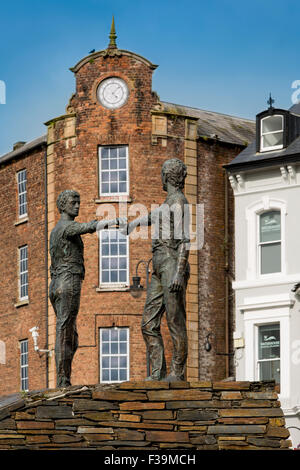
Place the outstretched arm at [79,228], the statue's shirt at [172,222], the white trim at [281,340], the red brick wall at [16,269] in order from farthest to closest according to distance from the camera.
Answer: the red brick wall at [16,269]
the white trim at [281,340]
the outstretched arm at [79,228]
the statue's shirt at [172,222]

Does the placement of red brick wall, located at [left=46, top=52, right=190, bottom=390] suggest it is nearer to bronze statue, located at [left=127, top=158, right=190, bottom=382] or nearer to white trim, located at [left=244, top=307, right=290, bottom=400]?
white trim, located at [left=244, top=307, right=290, bottom=400]

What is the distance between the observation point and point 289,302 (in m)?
41.7

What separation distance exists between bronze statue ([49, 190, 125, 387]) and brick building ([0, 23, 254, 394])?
22.2 metres

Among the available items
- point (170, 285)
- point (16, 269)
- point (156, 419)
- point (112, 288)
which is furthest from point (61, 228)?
point (16, 269)

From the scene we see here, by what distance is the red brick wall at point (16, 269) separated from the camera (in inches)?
1922

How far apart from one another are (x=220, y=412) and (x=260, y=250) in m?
21.9

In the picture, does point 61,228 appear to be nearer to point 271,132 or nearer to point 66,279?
point 66,279

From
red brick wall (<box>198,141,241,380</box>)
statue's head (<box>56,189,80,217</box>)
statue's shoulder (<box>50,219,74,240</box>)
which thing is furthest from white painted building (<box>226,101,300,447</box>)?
statue's shoulder (<box>50,219,74,240</box>)

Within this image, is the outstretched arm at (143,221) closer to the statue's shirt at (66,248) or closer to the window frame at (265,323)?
the statue's shirt at (66,248)

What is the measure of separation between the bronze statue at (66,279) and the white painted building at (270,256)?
18.3m

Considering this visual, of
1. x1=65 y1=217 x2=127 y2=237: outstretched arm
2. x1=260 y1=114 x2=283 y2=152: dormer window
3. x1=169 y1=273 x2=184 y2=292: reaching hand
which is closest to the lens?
x1=169 y1=273 x2=184 y2=292: reaching hand

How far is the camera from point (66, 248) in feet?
76.6

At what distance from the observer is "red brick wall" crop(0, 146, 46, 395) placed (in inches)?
1922

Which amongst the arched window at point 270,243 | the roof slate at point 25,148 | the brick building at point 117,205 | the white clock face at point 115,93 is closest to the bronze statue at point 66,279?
the arched window at point 270,243
